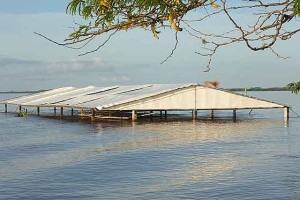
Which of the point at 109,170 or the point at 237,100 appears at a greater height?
the point at 237,100

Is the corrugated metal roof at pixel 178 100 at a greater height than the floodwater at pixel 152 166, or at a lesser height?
greater

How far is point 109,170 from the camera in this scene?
24859mm

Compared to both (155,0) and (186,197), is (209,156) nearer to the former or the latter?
(186,197)

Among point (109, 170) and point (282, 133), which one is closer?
point (109, 170)

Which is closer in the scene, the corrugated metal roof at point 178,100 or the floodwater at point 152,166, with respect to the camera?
the floodwater at point 152,166

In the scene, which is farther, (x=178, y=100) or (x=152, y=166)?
(x=178, y=100)

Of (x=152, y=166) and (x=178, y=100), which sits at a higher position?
(x=178, y=100)

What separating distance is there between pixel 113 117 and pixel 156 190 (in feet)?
138

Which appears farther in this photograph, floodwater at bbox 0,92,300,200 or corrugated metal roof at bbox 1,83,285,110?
corrugated metal roof at bbox 1,83,285,110

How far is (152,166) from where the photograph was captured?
25828 millimetres

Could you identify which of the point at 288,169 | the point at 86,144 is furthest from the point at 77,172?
the point at 86,144

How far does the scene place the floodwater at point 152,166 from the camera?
19.7 m

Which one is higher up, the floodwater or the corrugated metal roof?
the corrugated metal roof

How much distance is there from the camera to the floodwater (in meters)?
19.7
